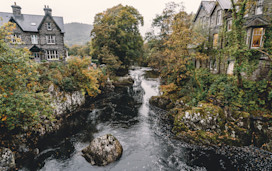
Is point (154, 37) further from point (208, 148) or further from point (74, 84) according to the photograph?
point (208, 148)

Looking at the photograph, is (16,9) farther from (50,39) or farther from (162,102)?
(162,102)

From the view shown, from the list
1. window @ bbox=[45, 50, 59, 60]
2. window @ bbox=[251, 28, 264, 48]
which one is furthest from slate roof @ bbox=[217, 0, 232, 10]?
window @ bbox=[45, 50, 59, 60]

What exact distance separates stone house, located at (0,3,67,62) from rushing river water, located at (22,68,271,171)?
63.5 ft

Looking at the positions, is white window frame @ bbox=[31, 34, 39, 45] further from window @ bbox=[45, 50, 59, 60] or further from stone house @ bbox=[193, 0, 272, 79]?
stone house @ bbox=[193, 0, 272, 79]

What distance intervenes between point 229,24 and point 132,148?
21.9m

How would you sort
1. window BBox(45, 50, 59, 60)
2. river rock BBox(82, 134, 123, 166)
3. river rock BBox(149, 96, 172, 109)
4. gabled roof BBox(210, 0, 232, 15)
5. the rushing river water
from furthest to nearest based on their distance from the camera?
window BBox(45, 50, 59, 60)
river rock BBox(149, 96, 172, 109)
gabled roof BBox(210, 0, 232, 15)
river rock BBox(82, 134, 123, 166)
the rushing river water

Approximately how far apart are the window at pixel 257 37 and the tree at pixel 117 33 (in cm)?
2561

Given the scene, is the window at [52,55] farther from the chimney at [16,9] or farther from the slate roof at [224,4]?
the slate roof at [224,4]

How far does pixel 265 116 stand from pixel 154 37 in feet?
107

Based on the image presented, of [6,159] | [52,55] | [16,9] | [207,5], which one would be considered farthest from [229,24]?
[16,9]

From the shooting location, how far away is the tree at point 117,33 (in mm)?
34594

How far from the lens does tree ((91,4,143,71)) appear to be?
113 ft

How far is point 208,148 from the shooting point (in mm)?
13055

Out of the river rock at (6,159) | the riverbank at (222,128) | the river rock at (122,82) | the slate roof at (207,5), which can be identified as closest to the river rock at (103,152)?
the river rock at (6,159)
